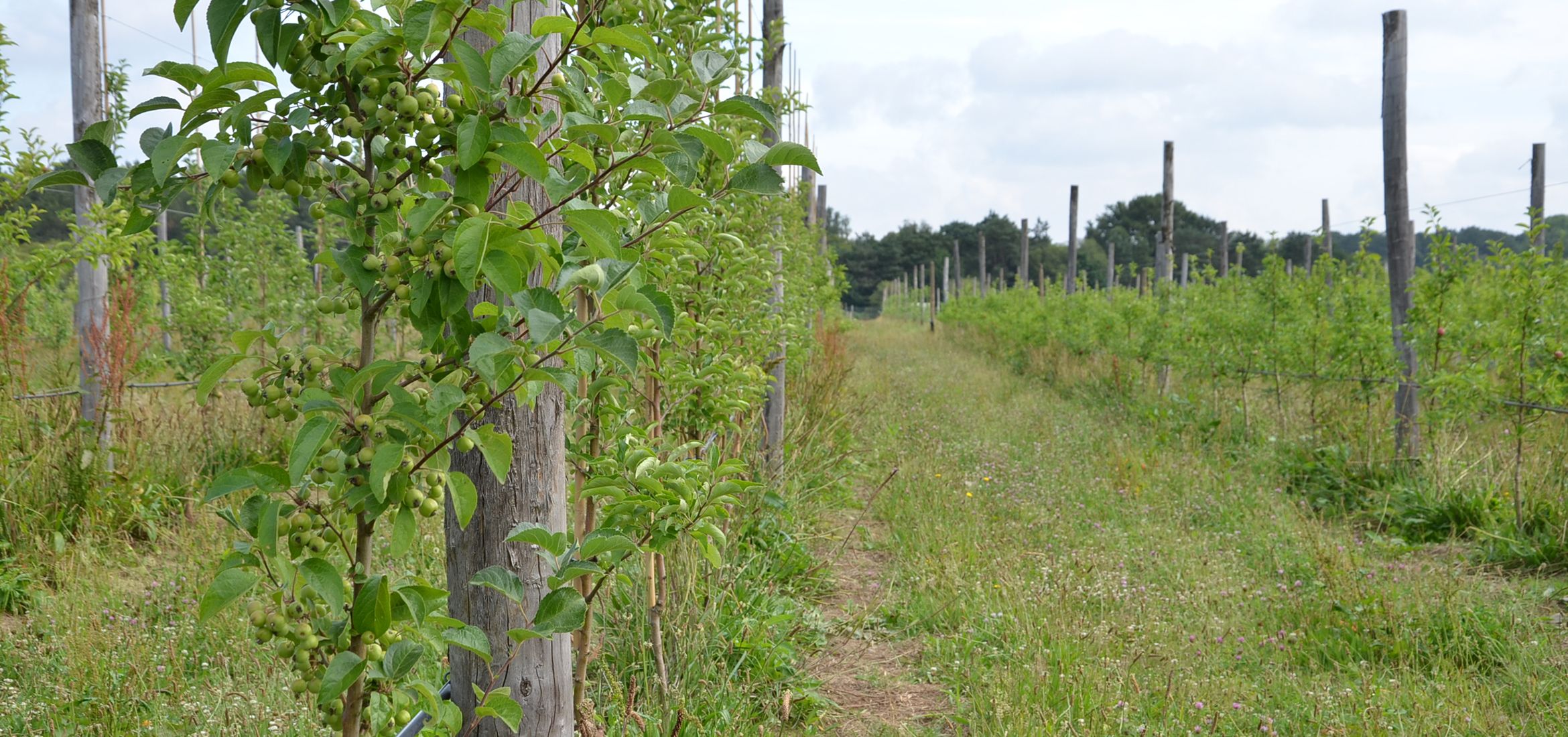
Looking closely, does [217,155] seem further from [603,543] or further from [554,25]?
[603,543]

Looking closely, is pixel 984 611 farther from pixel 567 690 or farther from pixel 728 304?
pixel 567 690

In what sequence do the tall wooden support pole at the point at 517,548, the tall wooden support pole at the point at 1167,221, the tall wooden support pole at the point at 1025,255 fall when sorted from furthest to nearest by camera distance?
1. the tall wooden support pole at the point at 1025,255
2. the tall wooden support pole at the point at 1167,221
3. the tall wooden support pole at the point at 517,548

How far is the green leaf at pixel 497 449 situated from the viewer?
3.62 ft

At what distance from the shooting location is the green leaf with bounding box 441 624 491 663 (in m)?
1.17

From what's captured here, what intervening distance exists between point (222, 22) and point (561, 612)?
925 mm

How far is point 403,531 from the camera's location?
3.59 feet

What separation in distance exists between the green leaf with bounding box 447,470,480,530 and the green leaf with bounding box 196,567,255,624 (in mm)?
244

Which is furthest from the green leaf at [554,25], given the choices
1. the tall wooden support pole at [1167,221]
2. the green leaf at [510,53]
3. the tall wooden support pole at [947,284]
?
the tall wooden support pole at [947,284]

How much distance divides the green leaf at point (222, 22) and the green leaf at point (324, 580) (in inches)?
23.1

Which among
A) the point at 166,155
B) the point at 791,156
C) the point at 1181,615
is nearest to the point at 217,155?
the point at 166,155

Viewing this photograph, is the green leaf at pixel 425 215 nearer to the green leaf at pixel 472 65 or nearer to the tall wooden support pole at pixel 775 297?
the green leaf at pixel 472 65

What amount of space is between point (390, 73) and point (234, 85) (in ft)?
0.58

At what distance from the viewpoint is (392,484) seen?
1.11 meters


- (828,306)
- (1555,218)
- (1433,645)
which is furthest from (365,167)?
(1555,218)
